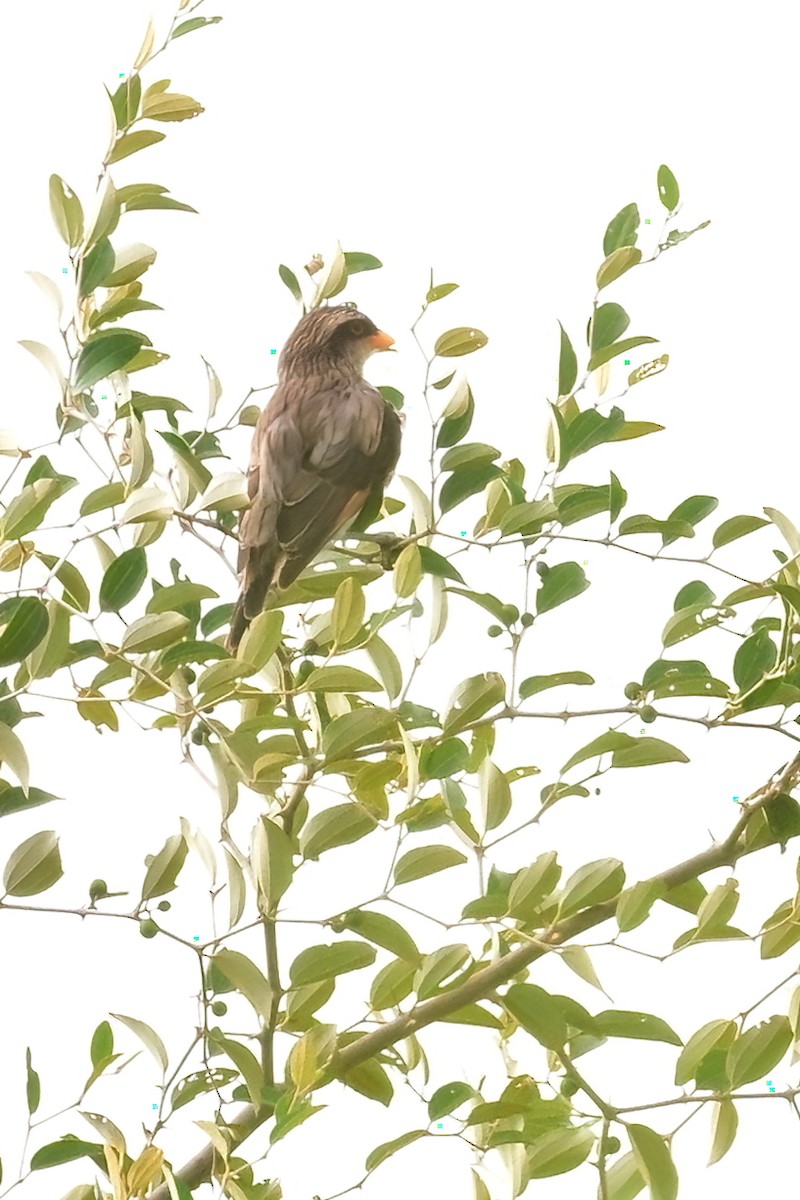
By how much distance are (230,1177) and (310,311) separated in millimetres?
720

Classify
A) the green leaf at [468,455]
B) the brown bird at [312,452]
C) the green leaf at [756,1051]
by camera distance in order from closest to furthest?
the green leaf at [756,1051] → the green leaf at [468,455] → the brown bird at [312,452]

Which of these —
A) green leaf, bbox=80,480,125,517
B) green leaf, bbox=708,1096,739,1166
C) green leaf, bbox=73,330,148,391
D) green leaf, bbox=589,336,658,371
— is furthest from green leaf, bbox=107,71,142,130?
green leaf, bbox=708,1096,739,1166

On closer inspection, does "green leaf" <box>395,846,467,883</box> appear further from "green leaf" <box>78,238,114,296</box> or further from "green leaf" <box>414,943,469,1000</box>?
"green leaf" <box>78,238,114,296</box>

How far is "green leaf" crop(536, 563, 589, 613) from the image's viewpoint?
3.35ft

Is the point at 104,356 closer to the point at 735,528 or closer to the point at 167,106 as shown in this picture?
the point at 167,106

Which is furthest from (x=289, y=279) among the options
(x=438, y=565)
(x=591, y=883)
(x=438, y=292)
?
(x=591, y=883)

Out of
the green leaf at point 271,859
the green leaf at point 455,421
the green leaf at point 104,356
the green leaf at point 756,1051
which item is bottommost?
the green leaf at point 756,1051

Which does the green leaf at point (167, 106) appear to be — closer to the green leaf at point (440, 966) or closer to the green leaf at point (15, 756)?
the green leaf at point (15, 756)

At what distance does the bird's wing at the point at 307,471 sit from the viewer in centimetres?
119

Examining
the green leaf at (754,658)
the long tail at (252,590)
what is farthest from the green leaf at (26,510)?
the green leaf at (754,658)

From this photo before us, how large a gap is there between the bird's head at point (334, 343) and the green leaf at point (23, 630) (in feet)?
1.92

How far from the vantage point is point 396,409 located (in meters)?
Answer: 1.38

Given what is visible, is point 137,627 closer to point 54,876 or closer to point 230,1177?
point 54,876

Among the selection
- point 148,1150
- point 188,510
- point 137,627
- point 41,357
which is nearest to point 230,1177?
point 148,1150
